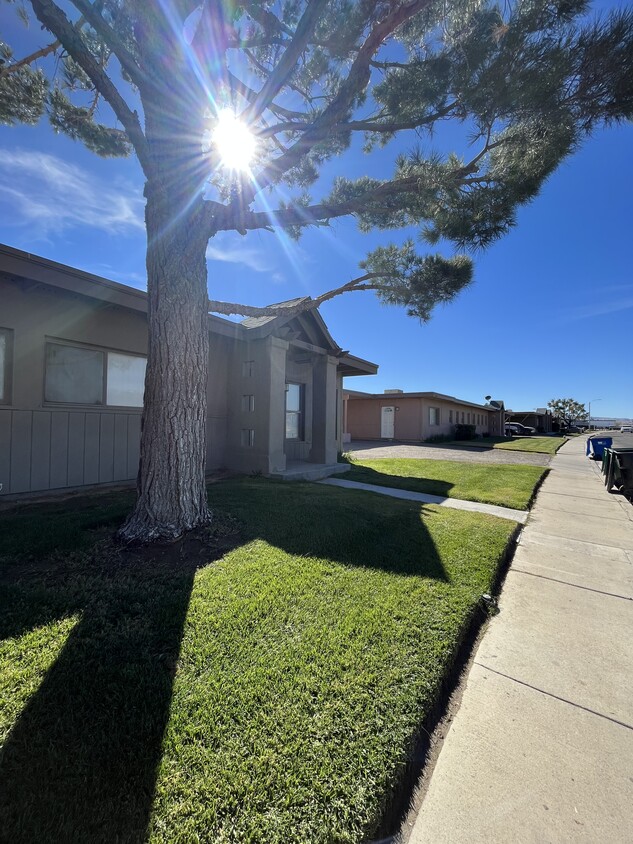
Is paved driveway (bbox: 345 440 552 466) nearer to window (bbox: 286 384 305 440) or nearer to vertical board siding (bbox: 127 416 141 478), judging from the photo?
window (bbox: 286 384 305 440)

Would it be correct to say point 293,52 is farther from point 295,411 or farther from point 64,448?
point 295,411

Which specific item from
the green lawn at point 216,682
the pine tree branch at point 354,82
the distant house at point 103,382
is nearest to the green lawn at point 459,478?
the distant house at point 103,382

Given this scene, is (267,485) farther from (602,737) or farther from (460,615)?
(602,737)

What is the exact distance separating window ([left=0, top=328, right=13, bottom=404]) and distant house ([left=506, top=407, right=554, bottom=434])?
1976 inches

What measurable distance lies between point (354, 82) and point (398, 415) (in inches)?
741

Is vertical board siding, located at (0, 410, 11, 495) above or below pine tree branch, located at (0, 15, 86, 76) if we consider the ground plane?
below

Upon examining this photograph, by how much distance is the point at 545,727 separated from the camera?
184 cm

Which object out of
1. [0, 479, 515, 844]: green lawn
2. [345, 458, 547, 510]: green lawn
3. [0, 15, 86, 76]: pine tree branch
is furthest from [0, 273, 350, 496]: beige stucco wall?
[0, 15, 86, 76]: pine tree branch

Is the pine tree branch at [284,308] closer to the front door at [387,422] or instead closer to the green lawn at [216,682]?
the green lawn at [216,682]

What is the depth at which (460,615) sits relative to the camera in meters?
2.71

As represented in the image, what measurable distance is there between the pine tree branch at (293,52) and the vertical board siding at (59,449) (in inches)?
207

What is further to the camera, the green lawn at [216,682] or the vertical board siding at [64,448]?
the vertical board siding at [64,448]

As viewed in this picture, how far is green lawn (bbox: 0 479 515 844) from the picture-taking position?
133cm

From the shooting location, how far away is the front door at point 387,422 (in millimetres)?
22547
